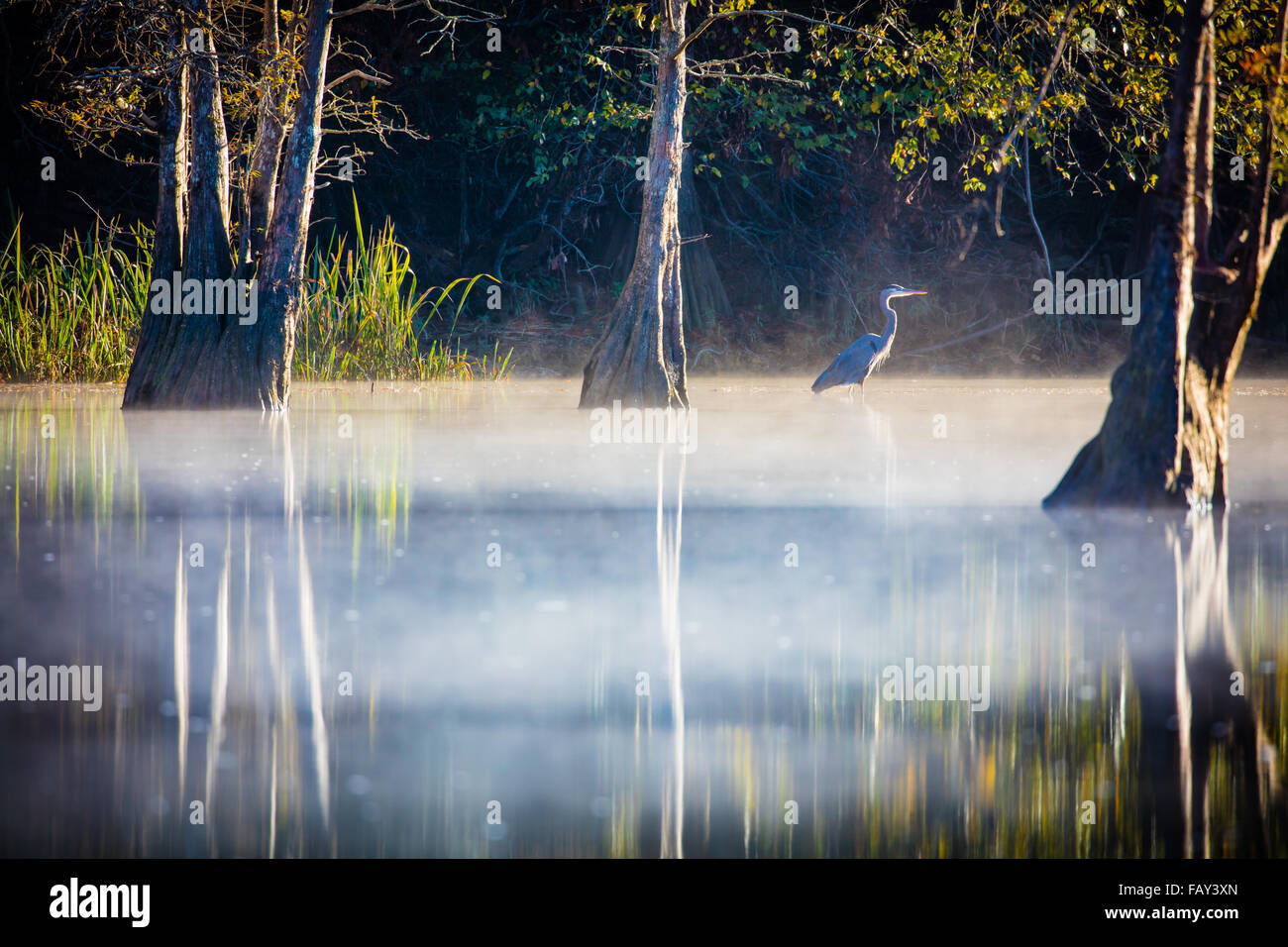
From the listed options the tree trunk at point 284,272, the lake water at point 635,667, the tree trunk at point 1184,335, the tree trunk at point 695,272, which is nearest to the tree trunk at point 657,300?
the tree trunk at point 284,272

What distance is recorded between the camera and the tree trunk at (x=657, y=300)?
1290 cm

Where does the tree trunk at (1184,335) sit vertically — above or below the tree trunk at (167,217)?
below

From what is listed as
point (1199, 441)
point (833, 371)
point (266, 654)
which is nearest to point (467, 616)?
point (266, 654)

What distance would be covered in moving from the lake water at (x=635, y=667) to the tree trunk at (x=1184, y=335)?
359mm

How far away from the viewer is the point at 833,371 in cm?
1505

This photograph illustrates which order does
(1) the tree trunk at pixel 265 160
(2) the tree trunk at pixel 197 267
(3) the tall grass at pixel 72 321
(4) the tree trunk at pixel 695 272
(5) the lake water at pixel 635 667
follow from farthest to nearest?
(4) the tree trunk at pixel 695 272
(3) the tall grass at pixel 72 321
(1) the tree trunk at pixel 265 160
(2) the tree trunk at pixel 197 267
(5) the lake water at pixel 635 667

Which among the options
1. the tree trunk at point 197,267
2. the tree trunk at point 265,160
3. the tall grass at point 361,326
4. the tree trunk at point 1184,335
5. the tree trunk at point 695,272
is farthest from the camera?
the tree trunk at point 695,272

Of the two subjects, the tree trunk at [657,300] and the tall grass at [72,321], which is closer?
the tree trunk at [657,300]

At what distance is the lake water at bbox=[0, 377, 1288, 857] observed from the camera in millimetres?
2797

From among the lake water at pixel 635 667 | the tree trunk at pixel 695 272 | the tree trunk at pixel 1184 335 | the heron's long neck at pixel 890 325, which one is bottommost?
the lake water at pixel 635 667

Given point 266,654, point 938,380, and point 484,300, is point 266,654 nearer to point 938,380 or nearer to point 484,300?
point 938,380

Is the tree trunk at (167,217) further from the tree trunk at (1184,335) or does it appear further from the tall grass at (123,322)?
the tree trunk at (1184,335)

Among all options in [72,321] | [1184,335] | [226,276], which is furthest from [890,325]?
[1184,335]

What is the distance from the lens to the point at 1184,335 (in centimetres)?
668
